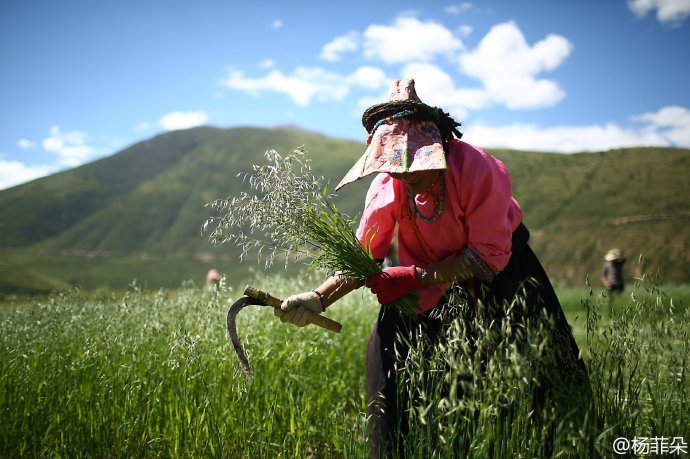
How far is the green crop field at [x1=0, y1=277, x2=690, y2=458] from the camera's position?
2.30 m

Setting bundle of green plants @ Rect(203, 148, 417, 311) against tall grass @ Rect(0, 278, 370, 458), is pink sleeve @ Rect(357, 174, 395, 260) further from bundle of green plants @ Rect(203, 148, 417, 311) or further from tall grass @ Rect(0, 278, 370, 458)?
tall grass @ Rect(0, 278, 370, 458)

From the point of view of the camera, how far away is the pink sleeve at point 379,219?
2865 mm

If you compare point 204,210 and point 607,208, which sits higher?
point 204,210

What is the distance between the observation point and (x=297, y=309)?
9.37 feet

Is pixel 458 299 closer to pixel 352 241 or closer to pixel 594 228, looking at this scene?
pixel 352 241

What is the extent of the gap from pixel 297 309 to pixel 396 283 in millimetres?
608

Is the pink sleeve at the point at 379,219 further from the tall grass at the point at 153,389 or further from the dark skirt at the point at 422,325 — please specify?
the tall grass at the point at 153,389

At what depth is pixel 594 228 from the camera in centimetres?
5656

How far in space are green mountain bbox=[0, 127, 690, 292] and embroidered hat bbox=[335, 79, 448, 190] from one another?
26.0 feet

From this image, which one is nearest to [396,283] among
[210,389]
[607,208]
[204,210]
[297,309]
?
[297,309]

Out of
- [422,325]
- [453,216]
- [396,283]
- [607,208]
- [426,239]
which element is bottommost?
[422,325]

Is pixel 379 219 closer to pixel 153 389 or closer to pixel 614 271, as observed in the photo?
pixel 153 389

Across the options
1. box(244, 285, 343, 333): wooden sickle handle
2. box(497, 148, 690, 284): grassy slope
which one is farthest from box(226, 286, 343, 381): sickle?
box(497, 148, 690, 284): grassy slope

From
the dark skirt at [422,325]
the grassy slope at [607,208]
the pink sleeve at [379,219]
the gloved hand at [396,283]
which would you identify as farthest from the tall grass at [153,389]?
the grassy slope at [607,208]
